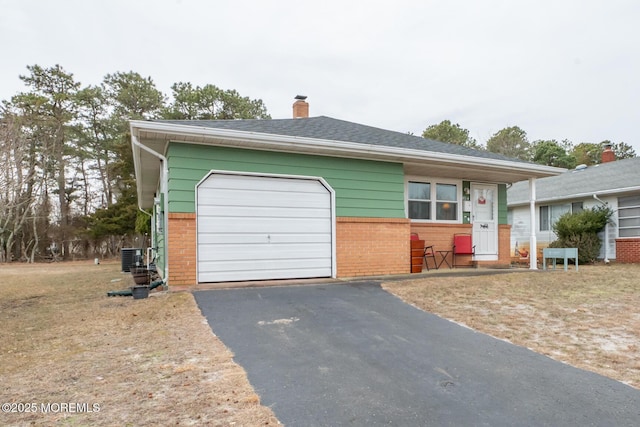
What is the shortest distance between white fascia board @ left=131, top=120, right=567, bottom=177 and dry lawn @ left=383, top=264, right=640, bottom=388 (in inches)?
106

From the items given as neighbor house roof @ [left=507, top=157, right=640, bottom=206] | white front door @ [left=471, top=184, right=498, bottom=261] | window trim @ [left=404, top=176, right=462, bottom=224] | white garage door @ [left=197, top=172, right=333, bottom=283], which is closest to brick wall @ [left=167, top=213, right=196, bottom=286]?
white garage door @ [left=197, top=172, right=333, bottom=283]

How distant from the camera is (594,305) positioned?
5465mm

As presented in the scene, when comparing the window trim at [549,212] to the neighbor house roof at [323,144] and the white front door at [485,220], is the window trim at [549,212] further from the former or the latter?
the neighbor house roof at [323,144]

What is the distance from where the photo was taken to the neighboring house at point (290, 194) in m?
6.43

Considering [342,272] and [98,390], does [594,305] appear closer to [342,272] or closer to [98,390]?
[342,272]

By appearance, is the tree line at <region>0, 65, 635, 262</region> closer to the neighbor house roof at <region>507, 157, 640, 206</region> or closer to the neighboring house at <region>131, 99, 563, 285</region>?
the neighboring house at <region>131, 99, 563, 285</region>

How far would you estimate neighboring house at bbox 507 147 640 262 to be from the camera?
12773 millimetres

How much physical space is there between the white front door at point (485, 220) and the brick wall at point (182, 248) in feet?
24.9

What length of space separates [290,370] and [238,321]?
1.55 metres

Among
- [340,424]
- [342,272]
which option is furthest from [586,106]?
[340,424]

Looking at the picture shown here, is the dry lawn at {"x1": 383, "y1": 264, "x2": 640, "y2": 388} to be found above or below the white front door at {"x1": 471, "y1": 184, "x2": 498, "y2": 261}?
below

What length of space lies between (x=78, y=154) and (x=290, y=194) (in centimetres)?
2619

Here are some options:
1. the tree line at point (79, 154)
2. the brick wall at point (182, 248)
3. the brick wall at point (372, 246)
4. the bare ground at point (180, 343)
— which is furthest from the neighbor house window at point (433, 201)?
the tree line at point (79, 154)

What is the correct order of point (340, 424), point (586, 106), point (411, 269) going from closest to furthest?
point (340, 424), point (411, 269), point (586, 106)
